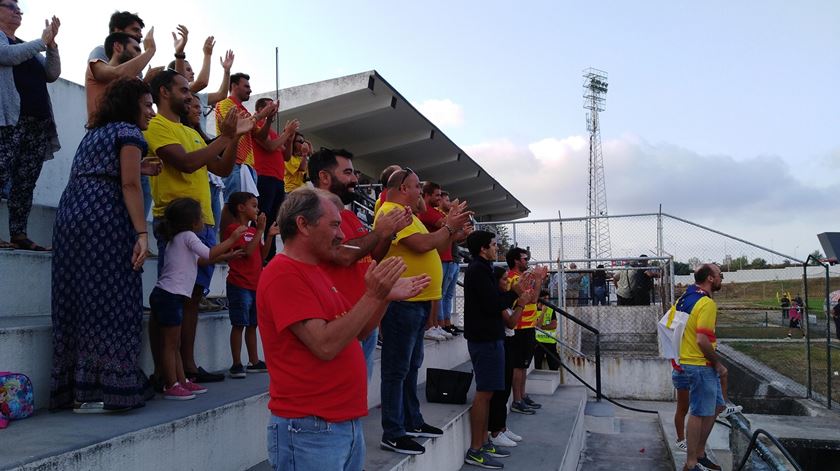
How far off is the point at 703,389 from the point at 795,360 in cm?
892

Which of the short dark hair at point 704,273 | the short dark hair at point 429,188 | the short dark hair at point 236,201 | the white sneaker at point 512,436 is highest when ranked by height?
the short dark hair at point 429,188

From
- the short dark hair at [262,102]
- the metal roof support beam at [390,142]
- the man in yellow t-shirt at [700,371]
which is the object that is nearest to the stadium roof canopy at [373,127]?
the metal roof support beam at [390,142]

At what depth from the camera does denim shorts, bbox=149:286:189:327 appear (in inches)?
135

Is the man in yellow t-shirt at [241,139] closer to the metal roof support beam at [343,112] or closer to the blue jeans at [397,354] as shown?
the blue jeans at [397,354]

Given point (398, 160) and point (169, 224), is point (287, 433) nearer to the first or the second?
point (169, 224)

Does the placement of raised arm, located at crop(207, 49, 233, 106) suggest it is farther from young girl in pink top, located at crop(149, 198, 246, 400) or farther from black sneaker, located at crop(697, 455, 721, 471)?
black sneaker, located at crop(697, 455, 721, 471)

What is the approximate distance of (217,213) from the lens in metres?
5.04

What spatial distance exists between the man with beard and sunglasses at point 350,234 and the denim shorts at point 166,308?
1.03 metres

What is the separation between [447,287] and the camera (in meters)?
7.49

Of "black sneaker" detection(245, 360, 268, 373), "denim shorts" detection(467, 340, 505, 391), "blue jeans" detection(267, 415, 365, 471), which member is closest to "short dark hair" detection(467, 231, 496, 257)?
"denim shorts" detection(467, 340, 505, 391)

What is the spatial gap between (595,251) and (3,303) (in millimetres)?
11405

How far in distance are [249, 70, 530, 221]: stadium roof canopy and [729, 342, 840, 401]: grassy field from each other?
8.39 metres

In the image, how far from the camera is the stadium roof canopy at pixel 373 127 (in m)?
10.9

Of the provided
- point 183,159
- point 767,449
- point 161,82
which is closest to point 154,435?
point 183,159
